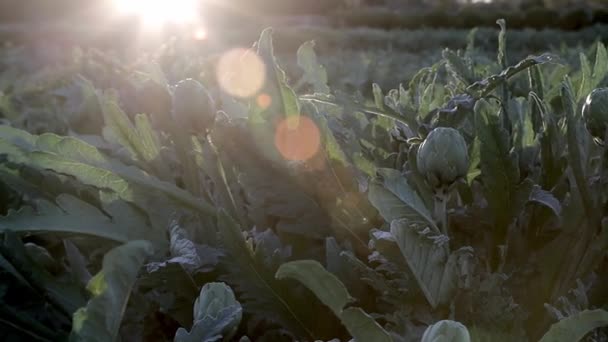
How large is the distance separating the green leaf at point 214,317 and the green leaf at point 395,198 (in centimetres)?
22

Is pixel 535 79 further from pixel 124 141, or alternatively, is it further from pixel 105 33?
pixel 105 33

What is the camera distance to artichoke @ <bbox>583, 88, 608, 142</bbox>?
1013mm

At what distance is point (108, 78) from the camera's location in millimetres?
2801

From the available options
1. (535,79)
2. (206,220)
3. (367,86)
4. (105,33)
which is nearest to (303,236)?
(206,220)

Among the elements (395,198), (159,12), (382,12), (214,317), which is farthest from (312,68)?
(382,12)

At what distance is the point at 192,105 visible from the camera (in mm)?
1118

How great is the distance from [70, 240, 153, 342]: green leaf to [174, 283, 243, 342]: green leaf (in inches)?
4.4

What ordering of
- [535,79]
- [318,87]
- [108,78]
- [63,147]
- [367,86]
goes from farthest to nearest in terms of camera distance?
1. [367,86]
2. [108,78]
3. [318,87]
4. [535,79]
5. [63,147]

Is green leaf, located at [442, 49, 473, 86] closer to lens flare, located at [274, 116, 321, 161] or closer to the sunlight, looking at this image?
lens flare, located at [274, 116, 321, 161]

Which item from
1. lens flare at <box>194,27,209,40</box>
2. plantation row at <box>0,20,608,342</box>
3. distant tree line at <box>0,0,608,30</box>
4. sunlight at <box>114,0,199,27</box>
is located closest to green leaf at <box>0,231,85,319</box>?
plantation row at <box>0,20,608,342</box>

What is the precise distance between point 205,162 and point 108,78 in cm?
176

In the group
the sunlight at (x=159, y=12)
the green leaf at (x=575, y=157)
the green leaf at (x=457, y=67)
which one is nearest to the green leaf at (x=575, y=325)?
the green leaf at (x=575, y=157)

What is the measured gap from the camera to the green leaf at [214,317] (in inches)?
34.2

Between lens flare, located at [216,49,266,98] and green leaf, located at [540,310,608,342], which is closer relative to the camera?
green leaf, located at [540,310,608,342]
